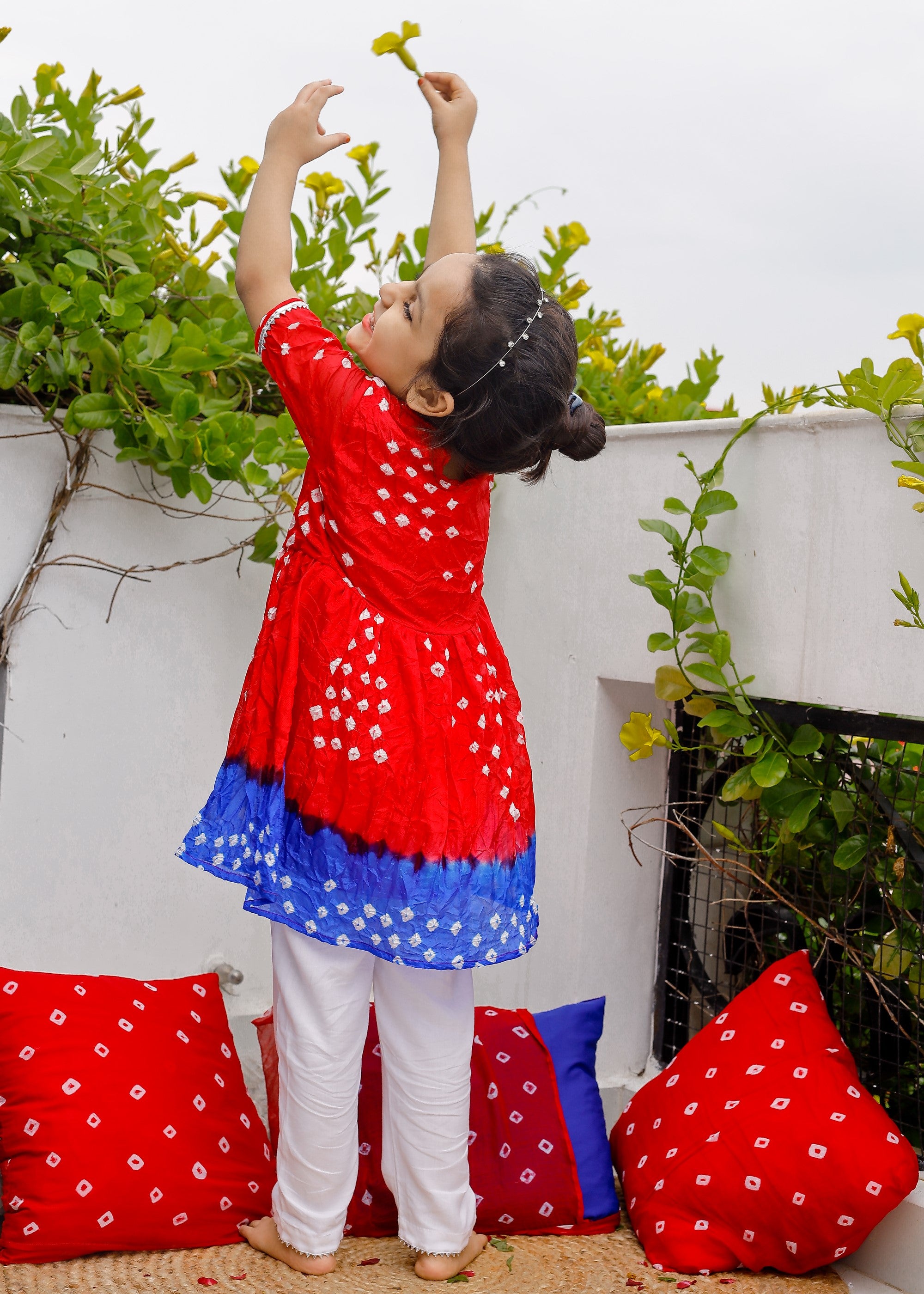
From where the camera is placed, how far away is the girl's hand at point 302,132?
1.35m

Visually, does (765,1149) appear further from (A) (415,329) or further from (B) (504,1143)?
(A) (415,329)

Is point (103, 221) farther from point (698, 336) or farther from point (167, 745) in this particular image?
point (698, 336)

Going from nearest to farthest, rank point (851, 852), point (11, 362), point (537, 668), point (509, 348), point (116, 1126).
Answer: point (509, 348) < point (116, 1126) < point (11, 362) < point (851, 852) < point (537, 668)

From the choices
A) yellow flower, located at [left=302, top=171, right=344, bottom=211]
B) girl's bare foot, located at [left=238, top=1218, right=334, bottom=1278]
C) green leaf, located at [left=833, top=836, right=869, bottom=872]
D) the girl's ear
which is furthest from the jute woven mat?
yellow flower, located at [left=302, top=171, right=344, bottom=211]

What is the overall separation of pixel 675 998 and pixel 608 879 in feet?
0.90

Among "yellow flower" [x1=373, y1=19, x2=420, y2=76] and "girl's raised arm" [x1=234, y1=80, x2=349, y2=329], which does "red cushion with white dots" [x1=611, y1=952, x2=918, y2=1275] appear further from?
"yellow flower" [x1=373, y1=19, x2=420, y2=76]

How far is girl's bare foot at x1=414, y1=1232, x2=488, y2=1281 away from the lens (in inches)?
57.5

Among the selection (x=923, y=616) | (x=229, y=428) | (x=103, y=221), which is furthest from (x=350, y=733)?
(x=103, y=221)

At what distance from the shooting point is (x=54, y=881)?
1830 mm

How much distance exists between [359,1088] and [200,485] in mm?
912

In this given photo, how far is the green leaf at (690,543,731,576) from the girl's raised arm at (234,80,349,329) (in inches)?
28.5

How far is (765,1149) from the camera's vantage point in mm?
1542

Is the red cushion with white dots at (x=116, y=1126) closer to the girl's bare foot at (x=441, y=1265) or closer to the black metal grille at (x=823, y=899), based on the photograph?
the girl's bare foot at (x=441, y=1265)

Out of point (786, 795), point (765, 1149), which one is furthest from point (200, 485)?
point (765, 1149)
